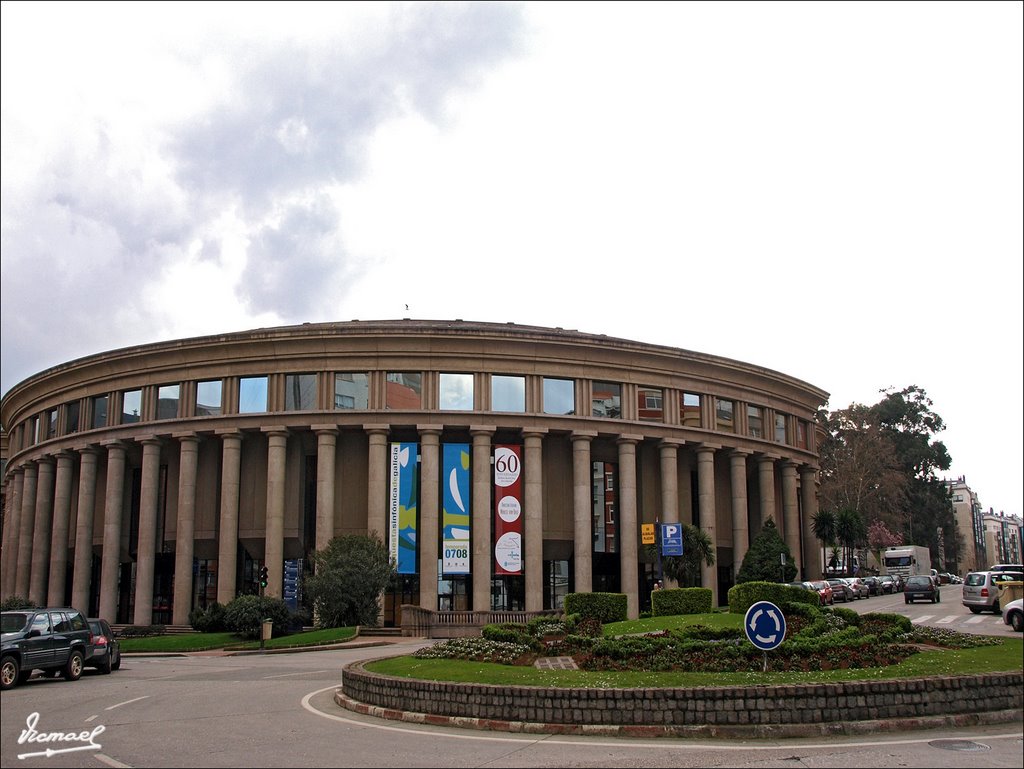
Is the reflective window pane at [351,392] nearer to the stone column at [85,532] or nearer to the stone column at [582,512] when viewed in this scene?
the stone column at [582,512]

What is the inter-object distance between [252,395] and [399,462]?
1027cm

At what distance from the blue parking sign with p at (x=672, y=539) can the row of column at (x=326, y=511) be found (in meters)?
4.28

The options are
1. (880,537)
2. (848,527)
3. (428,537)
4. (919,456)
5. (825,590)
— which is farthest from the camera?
(919,456)

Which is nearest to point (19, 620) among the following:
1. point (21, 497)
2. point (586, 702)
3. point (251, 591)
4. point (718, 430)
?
point (586, 702)

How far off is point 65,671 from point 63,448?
2035 inches

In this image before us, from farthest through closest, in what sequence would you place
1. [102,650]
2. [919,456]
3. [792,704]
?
[919,456]
[102,650]
[792,704]

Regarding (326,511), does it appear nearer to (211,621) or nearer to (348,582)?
(348,582)

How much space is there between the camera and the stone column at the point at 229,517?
55219 mm

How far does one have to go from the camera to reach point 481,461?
56.3m

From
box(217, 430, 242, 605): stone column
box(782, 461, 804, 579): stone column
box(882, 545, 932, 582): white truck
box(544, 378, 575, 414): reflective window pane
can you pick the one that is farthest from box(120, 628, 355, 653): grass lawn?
box(882, 545, 932, 582): white truck

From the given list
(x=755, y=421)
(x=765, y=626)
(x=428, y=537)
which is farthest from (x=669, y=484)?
(x=765, y=626)

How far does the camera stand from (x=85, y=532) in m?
61.3

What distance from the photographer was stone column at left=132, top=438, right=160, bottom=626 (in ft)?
187

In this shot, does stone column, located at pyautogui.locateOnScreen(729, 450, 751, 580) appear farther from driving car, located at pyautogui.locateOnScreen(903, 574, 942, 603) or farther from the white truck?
the white truck
